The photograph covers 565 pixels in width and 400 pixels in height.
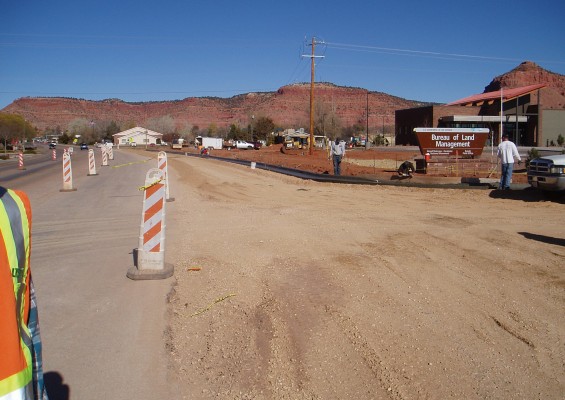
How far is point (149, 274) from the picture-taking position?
276 inches

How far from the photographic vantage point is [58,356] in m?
4.52

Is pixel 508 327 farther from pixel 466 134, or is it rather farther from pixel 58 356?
pixel 466 134

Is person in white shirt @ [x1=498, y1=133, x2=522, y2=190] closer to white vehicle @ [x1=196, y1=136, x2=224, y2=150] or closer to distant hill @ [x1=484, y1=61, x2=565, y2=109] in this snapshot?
white vehicle @ [x1=196, y1=136, x2=224, y2=150]

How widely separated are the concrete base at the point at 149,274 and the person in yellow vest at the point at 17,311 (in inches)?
194

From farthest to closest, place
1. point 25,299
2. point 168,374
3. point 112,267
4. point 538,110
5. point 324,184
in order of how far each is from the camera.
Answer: point 538,110 < point 324,184 < point 112,267 < point 168,374 < point 25,299

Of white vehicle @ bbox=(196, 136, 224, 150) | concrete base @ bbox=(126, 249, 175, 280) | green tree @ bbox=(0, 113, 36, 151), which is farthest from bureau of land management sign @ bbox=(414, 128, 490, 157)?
green tree @ bbox=(0, 113, 36, 151)

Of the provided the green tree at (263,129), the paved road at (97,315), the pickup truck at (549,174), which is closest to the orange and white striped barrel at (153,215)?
the paved road at (97,315)

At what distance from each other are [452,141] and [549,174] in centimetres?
850

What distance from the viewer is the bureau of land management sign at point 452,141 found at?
22462mm

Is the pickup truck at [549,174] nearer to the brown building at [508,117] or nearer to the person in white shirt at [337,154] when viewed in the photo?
the person in white shirt at [337,154]

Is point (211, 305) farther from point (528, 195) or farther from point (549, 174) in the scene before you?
point (528, 195)

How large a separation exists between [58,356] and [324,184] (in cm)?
1762

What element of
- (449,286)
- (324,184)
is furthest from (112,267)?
(324,184)

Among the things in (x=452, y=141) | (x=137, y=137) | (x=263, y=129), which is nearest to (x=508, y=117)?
(x=452, y=141)
